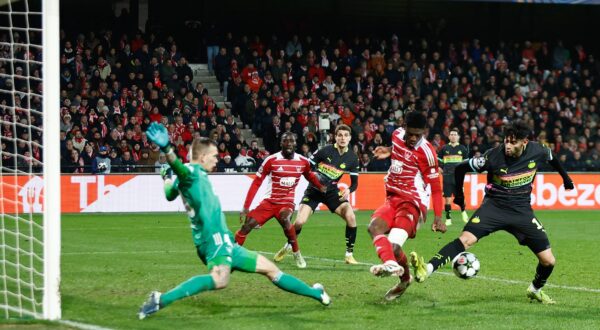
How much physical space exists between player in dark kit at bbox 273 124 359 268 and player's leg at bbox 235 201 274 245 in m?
1.01

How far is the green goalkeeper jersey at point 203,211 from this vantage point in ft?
29.2

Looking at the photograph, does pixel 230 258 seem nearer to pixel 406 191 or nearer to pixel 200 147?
pixel 200 147

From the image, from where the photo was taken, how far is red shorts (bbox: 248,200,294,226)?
Answer: 1422cm

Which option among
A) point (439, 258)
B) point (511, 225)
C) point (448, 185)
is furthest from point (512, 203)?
point (448, 185)

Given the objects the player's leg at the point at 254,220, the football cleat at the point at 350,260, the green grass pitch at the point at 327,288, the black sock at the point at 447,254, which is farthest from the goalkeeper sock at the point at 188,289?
the football cleat at the point at 350,260

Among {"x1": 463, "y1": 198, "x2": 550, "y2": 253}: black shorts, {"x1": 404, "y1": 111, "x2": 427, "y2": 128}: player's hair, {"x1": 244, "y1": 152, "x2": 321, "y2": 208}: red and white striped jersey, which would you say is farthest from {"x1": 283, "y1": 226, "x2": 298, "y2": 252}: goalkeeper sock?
{"x1": 463, "y1": 198, "x2": 550, "y2": 253}: black shorts

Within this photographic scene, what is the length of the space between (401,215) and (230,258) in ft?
8.80

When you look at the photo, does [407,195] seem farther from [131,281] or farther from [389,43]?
[389,43]

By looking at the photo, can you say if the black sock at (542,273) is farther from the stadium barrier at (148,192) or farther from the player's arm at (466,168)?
the stadium barrier at (148,192)

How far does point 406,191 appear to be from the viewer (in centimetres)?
1113

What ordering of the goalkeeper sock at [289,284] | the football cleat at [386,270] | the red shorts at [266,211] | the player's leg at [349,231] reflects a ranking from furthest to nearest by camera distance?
1. the player's leg at [349,231]
2. the red shorts at [266,211]
3. the football cleat at [386,270]
4. the goalkeeper sock at [289,284]

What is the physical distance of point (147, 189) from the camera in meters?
25.5

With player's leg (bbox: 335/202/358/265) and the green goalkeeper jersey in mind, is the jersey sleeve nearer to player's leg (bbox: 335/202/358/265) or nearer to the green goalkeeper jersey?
the green goalkeeper jersey

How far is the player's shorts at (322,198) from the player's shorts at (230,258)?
6427mm
